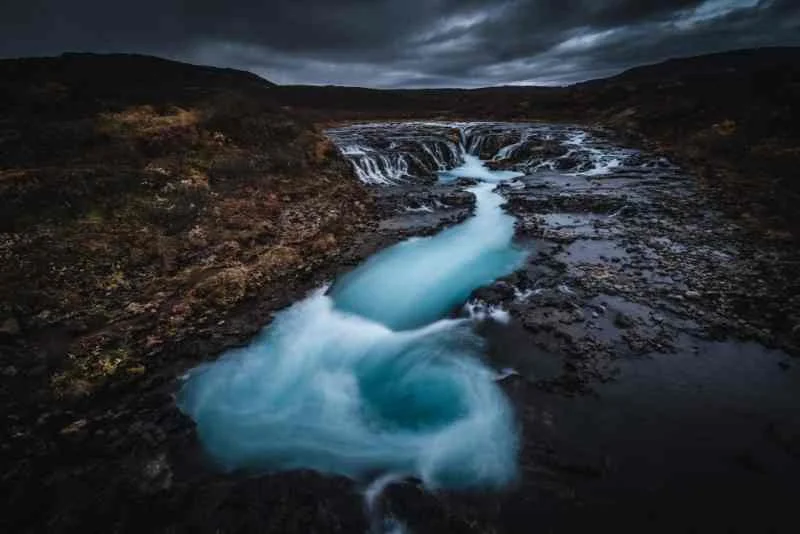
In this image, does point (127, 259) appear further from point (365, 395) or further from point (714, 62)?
point (714, 62)

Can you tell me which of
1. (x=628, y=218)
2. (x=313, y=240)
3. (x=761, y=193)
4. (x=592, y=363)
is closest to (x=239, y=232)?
(x=313, y=240)

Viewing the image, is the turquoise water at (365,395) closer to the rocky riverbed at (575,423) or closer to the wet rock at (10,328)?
the rocky riverbed at (575,423)

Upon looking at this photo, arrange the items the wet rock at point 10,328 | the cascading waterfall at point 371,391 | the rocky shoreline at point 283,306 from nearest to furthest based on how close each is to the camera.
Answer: the rocky shoreline at point 283,306, the cascading waterfall at point 371,391, the wet rock at point 10,328

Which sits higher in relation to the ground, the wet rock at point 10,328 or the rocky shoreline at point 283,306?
the wet rock at point 10,328

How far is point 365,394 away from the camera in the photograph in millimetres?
9898

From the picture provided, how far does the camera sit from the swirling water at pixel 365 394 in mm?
7922

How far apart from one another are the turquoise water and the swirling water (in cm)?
3

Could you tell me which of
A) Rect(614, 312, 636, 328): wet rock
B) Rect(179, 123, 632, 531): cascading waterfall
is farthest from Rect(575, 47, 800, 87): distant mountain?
Rect(179, 123, 632, 531): cascading waterfall

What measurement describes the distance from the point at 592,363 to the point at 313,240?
10.8m

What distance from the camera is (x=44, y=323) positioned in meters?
10.8

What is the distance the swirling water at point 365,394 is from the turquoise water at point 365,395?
3 cm

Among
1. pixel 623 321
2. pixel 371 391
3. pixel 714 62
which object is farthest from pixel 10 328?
pixel 714 62

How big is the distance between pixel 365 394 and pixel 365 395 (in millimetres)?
34

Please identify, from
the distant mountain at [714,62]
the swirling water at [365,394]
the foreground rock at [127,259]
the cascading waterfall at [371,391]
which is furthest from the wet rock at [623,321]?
the distant mountain at [714,62]
